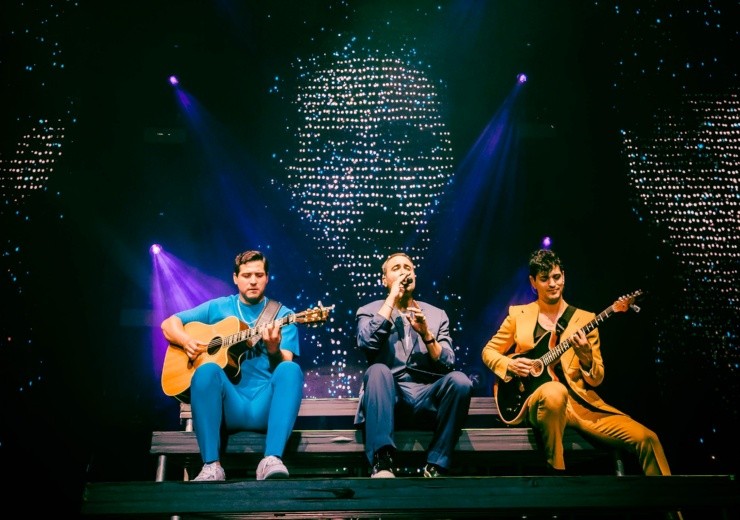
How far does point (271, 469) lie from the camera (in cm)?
303

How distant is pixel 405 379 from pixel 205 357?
127 cm

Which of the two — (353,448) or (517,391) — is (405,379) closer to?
(353,448)

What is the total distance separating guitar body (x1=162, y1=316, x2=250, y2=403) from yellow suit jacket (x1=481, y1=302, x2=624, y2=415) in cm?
168

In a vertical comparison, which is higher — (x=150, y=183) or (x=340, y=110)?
(x=340, y=110)

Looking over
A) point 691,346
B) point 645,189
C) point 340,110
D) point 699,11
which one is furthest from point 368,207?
point 699,11

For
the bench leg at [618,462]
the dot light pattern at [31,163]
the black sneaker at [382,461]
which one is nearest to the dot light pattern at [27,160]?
the dot light pattern at [31,163]

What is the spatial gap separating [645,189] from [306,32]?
355 centimetres

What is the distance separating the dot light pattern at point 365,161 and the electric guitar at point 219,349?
1.73 meters

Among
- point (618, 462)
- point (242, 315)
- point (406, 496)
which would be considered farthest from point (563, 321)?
point (242, 315)

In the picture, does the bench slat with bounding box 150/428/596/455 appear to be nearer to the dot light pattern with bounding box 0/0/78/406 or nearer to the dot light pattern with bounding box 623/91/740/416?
the dot light pattern with bounding box 0/0/78/406

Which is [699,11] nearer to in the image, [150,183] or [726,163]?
[726,163]

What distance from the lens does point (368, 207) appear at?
5.79 metres

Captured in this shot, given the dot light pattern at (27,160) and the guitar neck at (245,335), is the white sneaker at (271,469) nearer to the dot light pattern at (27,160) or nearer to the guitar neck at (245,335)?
the guitar neck at (245,335)

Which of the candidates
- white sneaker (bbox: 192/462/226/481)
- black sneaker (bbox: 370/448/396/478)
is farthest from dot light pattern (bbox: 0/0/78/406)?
black sneaker (bbox: 370/448/396/478)
